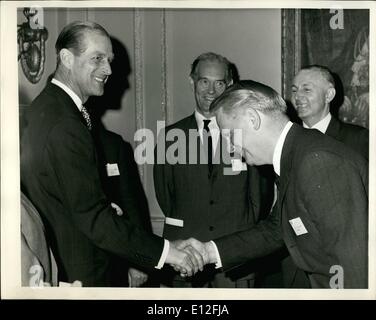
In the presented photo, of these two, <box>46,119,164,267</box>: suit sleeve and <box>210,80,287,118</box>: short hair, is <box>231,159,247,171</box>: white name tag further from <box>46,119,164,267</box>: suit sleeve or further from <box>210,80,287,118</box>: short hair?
<box>46,119,164,267</box>: suit sleeve

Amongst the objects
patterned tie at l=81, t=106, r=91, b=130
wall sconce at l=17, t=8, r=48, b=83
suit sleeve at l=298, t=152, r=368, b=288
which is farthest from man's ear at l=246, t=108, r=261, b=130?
wall sconce at l=17, t=8, r=48, b=83

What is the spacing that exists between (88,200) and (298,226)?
39.9 inches

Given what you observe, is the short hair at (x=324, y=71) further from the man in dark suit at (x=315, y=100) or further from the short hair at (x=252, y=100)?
the short hair at (x=252, y=100)

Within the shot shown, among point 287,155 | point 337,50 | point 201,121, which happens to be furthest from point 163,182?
point 337,50

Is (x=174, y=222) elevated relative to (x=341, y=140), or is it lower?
lower

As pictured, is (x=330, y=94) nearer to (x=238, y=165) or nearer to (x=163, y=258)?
(x=238, y=165)

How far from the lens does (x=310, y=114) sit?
2.75m

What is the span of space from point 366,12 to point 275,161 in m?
0.90

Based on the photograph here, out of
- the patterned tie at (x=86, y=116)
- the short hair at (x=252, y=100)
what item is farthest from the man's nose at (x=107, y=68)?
the short hair at (x=252, y=100)

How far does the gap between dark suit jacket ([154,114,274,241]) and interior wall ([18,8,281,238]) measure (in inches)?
4.4

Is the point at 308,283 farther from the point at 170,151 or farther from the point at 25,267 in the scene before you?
the point at 25,267

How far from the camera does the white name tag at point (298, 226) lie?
2.28 m

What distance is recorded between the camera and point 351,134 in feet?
8.72

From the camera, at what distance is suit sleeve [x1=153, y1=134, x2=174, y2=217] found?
2727 mm
